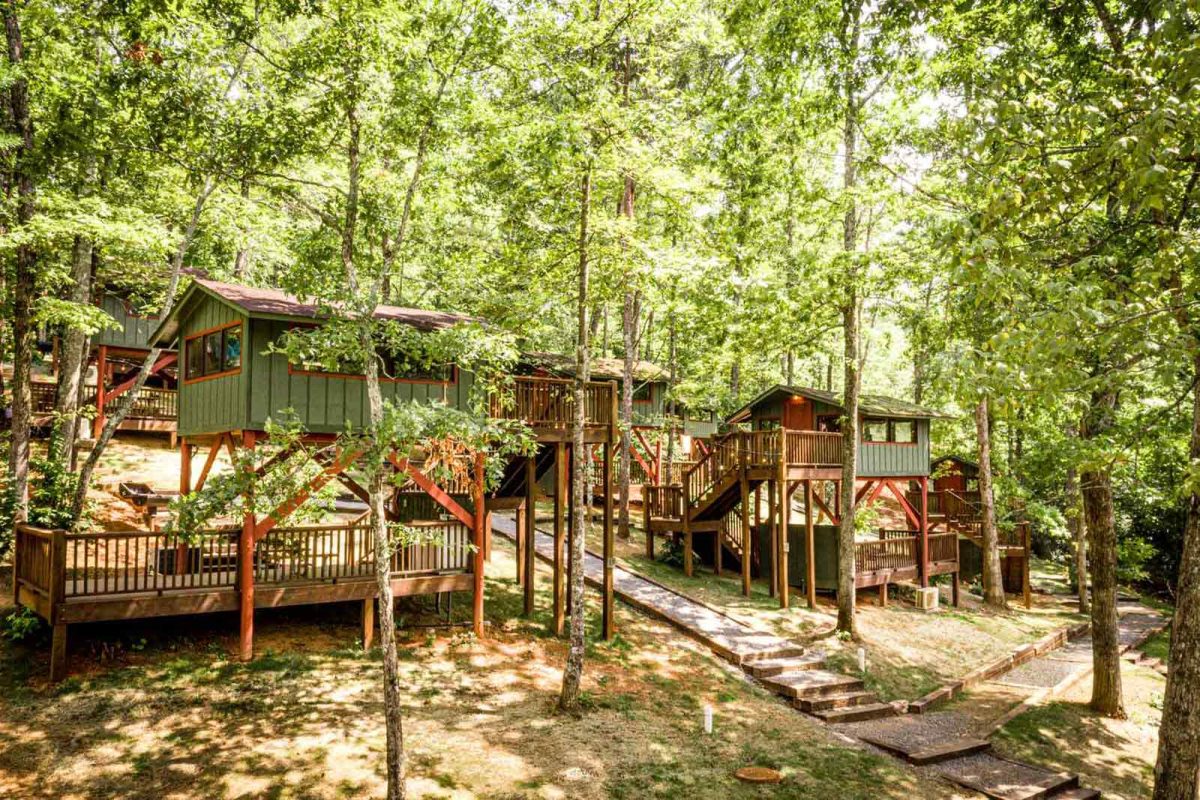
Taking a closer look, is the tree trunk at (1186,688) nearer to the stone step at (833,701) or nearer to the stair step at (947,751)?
the stair step at (947,751)

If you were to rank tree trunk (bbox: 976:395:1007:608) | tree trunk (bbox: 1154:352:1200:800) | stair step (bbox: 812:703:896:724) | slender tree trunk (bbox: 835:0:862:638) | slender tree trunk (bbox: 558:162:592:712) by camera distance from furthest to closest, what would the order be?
1. tree trunk (bbox: 976:395:1007:608)
2. slender tree trunk (bbox: 835:0:862:638)
3. stair step (bbox: 812:703:896:724)
4. slender tree trunk (bbox: 558:162:592:712)
5. tree trunk (bbox: 1154:352:1200:800)

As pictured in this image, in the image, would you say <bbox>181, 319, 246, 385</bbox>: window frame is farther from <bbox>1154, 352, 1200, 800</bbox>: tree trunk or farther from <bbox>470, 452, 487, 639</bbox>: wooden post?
<bbox>1154, 352, 1200, 800</bbox>: tree trunk

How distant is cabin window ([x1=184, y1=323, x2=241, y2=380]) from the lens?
46.1 ft

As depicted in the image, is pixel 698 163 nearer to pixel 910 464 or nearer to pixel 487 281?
pixel 487 281

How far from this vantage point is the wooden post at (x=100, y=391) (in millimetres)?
22908

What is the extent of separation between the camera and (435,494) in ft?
45.1

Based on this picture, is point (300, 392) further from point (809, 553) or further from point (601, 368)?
point (601, 368)

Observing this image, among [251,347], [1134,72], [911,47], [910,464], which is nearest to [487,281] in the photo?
[251,347]

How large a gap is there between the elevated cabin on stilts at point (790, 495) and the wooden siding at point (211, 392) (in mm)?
13284

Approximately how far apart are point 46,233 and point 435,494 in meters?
8.61

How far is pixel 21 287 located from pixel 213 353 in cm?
376

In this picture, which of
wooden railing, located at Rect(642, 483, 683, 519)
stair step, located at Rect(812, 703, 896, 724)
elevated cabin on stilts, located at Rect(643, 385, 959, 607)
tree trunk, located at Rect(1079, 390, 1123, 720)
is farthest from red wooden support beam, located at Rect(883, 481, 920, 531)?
stair step, located at Rect(812, 703, 896, 724)

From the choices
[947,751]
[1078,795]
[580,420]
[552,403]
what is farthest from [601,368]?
[1078,795]

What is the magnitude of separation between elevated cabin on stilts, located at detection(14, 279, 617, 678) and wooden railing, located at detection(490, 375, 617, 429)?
0.03 m
